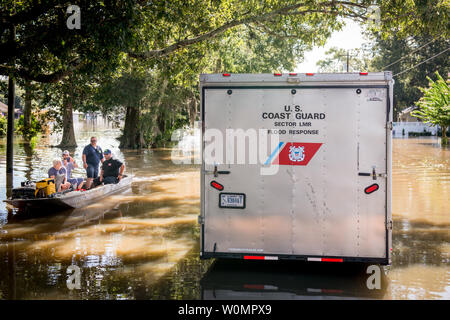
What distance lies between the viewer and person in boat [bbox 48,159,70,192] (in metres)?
13.1

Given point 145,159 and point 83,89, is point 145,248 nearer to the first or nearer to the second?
point 83,89

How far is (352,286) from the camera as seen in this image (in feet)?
23.1

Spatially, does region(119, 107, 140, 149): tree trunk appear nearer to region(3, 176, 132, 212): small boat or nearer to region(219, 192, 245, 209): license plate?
region(3, 176, 132, 212): small boat

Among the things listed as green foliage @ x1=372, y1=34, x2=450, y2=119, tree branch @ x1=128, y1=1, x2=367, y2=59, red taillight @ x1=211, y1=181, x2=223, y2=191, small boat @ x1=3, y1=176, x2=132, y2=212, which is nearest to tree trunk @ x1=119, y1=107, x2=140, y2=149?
tree branch @ x1=128, y1=1, x2=367, y2=59

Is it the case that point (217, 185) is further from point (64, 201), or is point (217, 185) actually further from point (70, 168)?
point (70, 168)

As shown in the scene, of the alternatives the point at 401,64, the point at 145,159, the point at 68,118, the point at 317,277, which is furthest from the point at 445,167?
the point at 401,64

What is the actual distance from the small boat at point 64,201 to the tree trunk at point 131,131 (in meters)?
23.9

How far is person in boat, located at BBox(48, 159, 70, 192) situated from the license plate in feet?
22.6

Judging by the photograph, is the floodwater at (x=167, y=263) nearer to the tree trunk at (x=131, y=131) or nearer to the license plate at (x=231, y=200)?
the license plate at (x=231, y=200)

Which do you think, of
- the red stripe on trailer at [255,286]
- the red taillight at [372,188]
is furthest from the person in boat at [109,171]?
the red taillight at [372,188]

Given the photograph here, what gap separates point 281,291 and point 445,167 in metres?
19.4

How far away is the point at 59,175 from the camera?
13.2 m

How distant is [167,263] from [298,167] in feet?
8.68

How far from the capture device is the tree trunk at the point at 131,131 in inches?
1527
